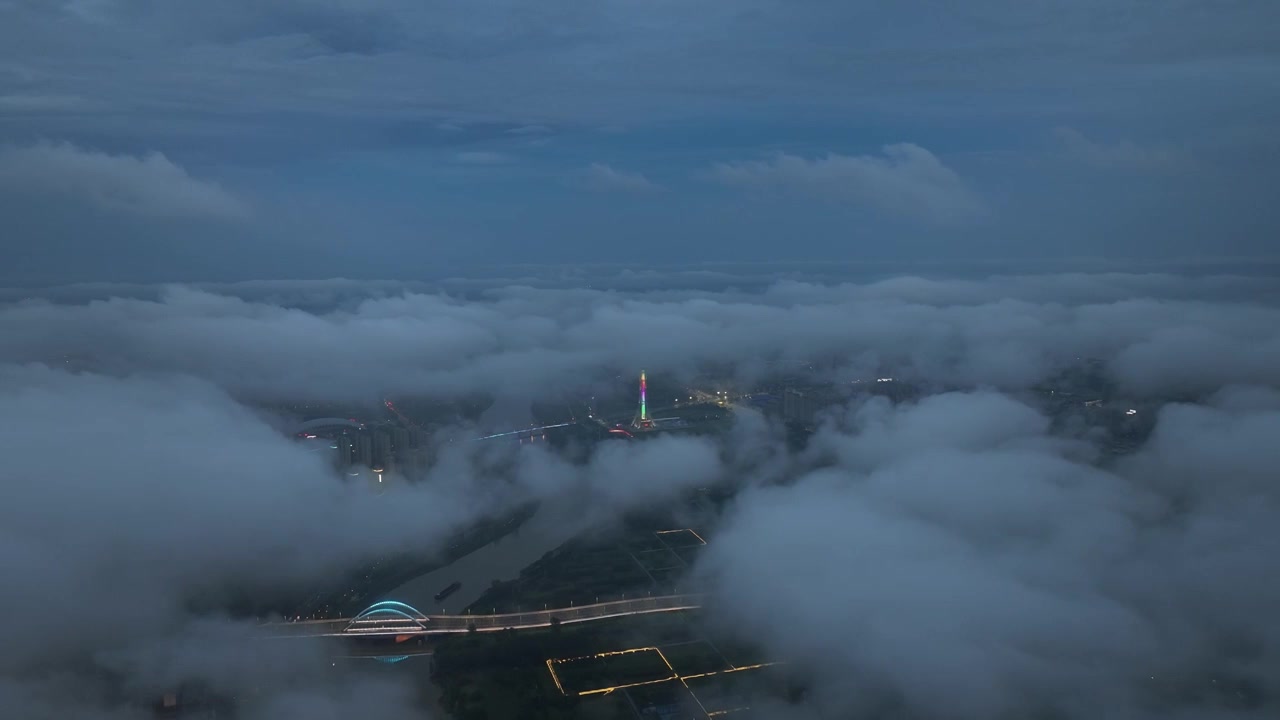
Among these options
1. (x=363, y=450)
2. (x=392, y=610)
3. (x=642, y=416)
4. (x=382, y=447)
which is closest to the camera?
(x=392, y=610)

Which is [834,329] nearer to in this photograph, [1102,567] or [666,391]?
[666,391]

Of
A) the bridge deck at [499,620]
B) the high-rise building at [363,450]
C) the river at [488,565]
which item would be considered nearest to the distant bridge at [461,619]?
the bridge deck at [499,620]

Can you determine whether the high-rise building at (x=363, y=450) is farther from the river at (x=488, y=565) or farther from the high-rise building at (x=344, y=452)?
the river at (x=488, y=565)

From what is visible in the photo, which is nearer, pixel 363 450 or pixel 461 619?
pixel 461 619

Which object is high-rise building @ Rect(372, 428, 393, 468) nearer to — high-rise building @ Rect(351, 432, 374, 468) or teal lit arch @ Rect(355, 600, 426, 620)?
high-rise building @ Rect(351, 432, 374, 468)

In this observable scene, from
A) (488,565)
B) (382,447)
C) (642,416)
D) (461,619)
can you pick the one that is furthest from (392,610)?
(642,416)

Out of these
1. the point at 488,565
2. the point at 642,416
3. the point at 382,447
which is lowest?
the point at 488,565

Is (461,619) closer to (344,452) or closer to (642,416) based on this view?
(344,452)

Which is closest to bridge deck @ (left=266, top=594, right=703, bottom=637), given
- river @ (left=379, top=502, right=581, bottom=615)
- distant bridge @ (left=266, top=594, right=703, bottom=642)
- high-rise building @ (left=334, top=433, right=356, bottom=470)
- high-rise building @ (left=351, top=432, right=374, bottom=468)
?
distant bridge @ (left=266, top=594, right=703, bottom=642)
